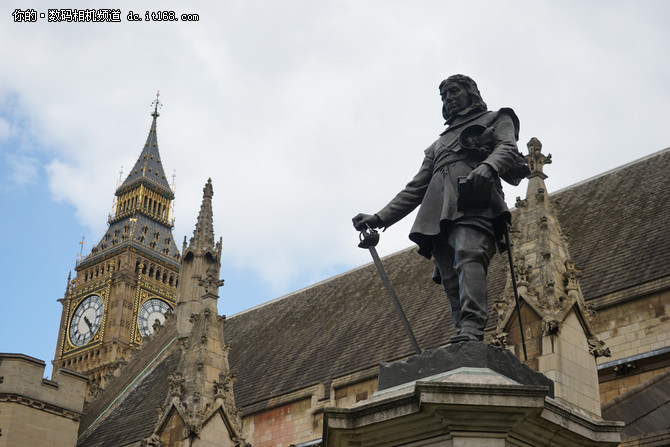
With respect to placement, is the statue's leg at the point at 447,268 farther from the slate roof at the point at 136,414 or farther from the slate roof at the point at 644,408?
the slate roof at the point at 136,414

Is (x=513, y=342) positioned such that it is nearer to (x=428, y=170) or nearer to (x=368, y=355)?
(x=428, y=170)

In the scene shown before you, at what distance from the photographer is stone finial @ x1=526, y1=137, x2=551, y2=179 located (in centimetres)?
1414

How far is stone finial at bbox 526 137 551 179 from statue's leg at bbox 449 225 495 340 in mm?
8358

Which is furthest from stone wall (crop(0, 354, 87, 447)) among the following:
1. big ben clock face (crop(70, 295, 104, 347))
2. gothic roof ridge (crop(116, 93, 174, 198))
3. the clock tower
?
gothic roof ridge (crop(116, 93, 174, 198))

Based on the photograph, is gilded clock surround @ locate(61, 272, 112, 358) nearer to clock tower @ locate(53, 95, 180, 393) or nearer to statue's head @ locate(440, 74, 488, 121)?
clock tower @ locate(53, 95, 180, 393)

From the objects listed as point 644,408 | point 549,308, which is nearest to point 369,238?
point 549,308

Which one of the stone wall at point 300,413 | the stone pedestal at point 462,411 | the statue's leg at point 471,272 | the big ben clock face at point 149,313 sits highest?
the big ben clock face at point 149,313

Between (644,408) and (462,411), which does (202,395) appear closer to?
(644,408)

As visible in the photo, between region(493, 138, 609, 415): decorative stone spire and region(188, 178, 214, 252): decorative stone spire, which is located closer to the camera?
region(493, 138, 609, 415): decorative stone spire

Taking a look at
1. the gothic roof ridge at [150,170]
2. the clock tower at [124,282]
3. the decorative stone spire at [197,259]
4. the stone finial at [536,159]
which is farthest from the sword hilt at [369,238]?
the gothic roof ridge at [150,170]

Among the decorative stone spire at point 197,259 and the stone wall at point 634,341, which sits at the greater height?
the decorative stone spire at point 197,259

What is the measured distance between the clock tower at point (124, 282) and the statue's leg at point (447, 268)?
58.6m

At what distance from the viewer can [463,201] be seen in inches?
234

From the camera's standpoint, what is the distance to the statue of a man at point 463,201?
19.2 ft
